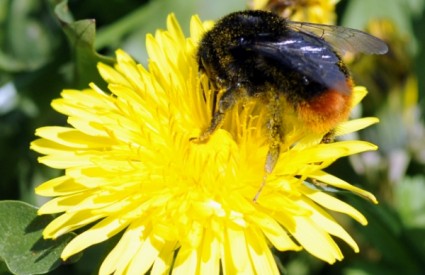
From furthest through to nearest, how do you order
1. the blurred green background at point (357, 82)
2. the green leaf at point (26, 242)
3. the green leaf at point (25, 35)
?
the green leaf at point (25, 35) < the blurred green background at point (357, 82) < the green leaf at point (26, 242)

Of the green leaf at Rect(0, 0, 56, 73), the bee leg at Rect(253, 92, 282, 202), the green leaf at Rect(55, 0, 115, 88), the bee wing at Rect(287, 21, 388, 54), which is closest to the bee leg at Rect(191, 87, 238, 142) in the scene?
the bee leg at Rect(253, 92, 282, 202)

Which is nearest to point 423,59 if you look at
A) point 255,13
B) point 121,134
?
point 255,13

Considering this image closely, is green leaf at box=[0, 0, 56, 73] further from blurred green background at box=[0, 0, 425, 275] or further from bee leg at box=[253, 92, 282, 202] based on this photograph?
bee leg at box=[253, 92, 282, 202]

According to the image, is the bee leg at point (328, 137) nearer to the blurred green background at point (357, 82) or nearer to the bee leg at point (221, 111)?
the bee leg at point (221, 111)


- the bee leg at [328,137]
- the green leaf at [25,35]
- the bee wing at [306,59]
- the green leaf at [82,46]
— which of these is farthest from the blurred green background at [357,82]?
the bee wing at [306,59]

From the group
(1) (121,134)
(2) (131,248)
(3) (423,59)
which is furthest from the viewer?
(3) (423,59)

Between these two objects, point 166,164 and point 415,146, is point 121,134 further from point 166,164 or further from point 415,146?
point 415,146
